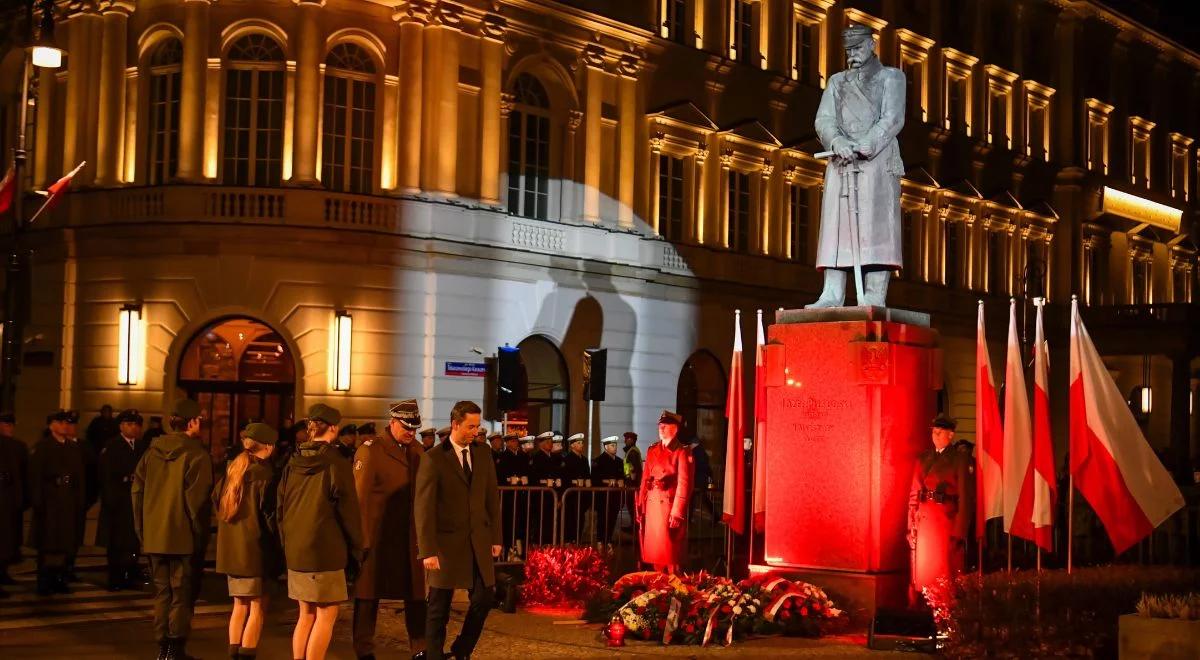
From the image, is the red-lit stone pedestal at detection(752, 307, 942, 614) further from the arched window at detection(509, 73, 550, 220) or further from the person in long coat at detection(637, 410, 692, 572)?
the arched window at detection(509, 73, 550, 220)

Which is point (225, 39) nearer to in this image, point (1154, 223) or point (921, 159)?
point (921, 159)

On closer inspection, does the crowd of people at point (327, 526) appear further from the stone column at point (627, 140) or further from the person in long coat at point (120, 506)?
the stone column at point (627, 140)

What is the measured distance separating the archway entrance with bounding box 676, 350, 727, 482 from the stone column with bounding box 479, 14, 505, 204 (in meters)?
7.68

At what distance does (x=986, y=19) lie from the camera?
165 feet

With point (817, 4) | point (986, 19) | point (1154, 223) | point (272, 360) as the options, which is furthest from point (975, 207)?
point (272, 360)

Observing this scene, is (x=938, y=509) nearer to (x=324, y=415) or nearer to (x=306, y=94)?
(x=324, y=415)

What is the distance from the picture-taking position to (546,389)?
32.8 meters

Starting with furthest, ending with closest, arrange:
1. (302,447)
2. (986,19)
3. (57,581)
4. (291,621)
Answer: (986,19) < (57,581) < (291,621) < (302,447)

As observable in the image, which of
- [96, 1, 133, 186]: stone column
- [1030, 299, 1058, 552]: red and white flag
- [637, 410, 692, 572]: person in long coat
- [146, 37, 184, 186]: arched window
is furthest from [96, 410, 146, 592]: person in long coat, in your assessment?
[96, 1, 133, 186]: stone column

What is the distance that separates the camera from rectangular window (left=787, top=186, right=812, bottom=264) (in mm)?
40875

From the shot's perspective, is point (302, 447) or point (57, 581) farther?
point (57, 581)

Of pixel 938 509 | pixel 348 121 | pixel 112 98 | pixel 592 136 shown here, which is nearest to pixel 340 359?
pixel 348 121

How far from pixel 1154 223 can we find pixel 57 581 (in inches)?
1908

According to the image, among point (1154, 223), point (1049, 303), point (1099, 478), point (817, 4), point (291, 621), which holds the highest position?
point (817, 4)
